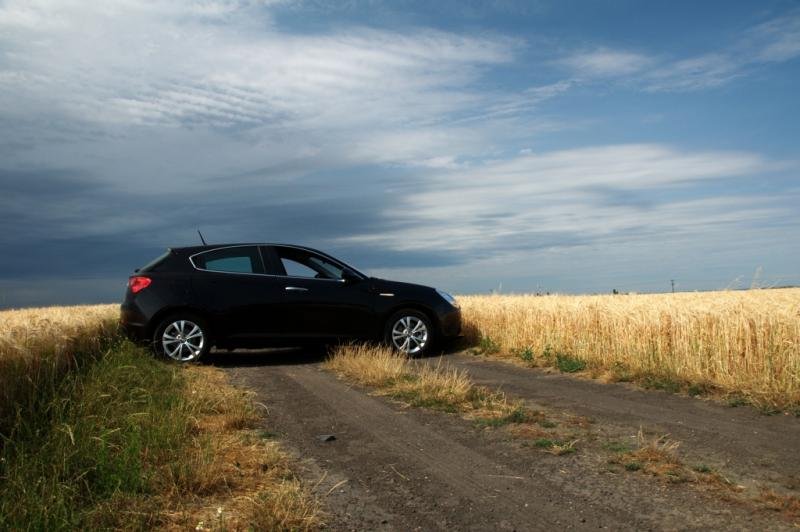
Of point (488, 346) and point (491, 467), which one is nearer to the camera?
point (491, 467)

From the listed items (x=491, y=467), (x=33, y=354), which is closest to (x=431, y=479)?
(x=491, y=467)

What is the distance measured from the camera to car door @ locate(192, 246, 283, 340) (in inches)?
446

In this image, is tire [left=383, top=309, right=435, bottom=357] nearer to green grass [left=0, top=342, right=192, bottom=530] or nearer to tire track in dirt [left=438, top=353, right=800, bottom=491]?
tire track in dirt [left=438, top=353, right=800, bottom=491]

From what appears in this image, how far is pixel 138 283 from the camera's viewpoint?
36.4ft

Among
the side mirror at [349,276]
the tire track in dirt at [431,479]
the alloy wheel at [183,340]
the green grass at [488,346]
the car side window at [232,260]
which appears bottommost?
the tire track in dirt at [431,479]

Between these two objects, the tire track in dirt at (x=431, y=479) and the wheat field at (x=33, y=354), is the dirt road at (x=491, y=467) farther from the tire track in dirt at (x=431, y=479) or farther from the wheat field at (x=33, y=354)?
the wheat field at (x=33, y=354)

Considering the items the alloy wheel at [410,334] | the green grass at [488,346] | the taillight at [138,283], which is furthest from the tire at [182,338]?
the green grass at [488,346]

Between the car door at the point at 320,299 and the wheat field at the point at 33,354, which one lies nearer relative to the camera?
the wheat field at the point at 33,354

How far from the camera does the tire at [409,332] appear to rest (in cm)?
1210

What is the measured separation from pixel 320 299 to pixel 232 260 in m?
1.67

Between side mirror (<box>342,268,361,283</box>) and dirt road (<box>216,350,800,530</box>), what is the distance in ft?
11.8

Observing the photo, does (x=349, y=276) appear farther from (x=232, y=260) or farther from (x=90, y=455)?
(x=90, y=455)

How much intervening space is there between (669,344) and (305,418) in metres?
5.72

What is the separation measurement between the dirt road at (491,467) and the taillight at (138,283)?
12.3 feet
